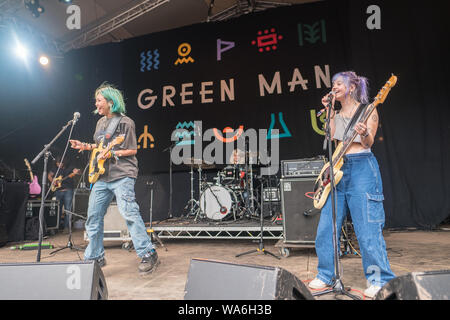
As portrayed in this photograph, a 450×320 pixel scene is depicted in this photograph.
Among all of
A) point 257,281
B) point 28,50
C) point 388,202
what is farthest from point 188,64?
point 257,281

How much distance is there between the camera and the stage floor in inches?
97.7

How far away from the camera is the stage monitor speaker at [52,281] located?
131 centimetres

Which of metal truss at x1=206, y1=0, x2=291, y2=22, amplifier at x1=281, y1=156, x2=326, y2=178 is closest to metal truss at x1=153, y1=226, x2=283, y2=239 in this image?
amplifier at x1=281, y1=156, x2=326, y2=178

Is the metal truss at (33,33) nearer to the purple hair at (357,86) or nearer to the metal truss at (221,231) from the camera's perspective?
the metal truss at (221,231)

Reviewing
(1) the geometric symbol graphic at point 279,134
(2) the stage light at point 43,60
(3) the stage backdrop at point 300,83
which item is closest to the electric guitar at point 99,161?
(3) the stage backdrop at point 300,83

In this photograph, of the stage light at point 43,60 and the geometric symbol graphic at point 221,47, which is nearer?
the geometric symbol graphic at point 221,47

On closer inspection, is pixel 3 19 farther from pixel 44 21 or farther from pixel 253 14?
pixel 253 14

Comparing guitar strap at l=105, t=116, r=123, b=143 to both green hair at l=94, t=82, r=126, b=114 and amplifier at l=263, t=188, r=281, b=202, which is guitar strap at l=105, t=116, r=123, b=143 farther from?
amplifier at l=263, t=188, r=281, b=202

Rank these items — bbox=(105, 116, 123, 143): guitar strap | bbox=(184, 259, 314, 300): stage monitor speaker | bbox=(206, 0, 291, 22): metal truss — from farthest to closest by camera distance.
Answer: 1. bbox=(206, 0, 291, 22): metal truss
2. bbox=(105, 116, 123, 143): guitar strap
3. bbox=(184, 259, 314, 300): stage monitor speaker

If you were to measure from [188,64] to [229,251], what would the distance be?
4.82m

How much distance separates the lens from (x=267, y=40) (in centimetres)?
676

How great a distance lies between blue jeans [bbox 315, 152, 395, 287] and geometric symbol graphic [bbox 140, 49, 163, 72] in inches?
251

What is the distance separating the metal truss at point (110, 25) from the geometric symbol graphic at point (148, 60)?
86 centimetres

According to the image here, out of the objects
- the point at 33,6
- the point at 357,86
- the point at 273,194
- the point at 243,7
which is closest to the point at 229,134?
the point at 273,194
